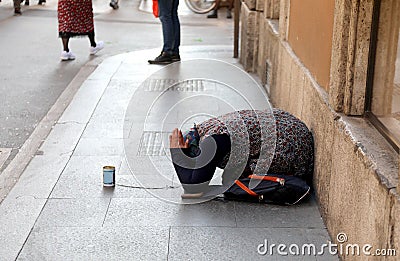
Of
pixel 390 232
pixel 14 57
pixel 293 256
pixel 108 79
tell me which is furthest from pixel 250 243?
pixel 14 57

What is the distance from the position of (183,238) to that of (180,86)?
172 inches

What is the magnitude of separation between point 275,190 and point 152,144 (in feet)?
5.85

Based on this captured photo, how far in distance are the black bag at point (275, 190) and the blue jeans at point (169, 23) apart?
5.50 m

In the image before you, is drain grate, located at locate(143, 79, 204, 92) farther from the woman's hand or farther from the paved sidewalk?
the woman's hand

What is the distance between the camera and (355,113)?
14.4ft

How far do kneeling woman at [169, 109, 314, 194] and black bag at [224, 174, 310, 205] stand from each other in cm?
7

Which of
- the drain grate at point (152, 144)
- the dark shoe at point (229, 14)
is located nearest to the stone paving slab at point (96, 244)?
the drain grate at point (152, 144)

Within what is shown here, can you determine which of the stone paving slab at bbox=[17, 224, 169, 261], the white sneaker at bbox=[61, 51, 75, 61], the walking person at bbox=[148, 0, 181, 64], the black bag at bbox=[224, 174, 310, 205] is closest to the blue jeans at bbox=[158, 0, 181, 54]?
the walking person at bbox=[148, 0, 181, 64]

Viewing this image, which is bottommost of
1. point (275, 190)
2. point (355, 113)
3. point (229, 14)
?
point (229, 14)

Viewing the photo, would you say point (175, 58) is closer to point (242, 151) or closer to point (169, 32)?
point (169, 32)

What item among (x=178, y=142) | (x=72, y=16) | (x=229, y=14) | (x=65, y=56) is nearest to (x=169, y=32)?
(x=72, y=16)

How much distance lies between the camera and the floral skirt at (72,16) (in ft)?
35.2

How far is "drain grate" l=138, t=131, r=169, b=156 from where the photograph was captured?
20.2 ft

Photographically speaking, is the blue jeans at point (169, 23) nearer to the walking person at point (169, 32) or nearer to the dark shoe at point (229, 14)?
the walking person at point (169, 32)
